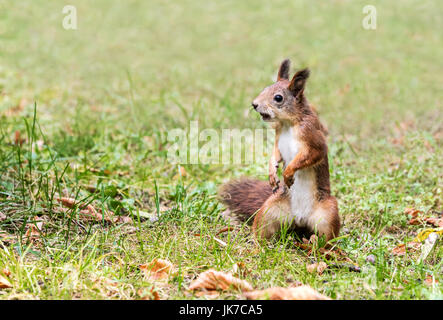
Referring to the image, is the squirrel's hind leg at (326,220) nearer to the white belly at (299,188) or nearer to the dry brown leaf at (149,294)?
the white belly at (299,188)

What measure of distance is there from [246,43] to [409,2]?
3.52 meters

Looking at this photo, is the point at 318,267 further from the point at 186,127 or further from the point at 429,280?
the point at 186,127

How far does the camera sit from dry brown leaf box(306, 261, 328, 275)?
2658 mm

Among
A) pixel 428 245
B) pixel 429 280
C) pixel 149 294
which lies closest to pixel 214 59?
pixel 428 245

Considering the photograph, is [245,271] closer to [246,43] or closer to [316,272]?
[316,272]

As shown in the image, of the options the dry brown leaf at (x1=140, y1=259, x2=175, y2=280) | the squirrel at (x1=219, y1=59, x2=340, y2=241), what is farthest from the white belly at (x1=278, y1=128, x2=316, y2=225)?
the dry brown leaf at (x1=140, y1=259, x2=175, y2=280)

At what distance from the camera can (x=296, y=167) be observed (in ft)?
9.57

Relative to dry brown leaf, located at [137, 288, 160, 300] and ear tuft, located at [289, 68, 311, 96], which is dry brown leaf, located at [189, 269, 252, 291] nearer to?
dry brown leaf, located at [137, 288, 160, 300]

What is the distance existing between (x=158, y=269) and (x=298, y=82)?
47.9 inches

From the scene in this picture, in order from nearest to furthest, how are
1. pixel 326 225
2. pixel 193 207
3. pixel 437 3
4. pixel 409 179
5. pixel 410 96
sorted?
pixel 326 225, pixel 193 207, pixel 409 179, pixel 410 96, pixel 437 3

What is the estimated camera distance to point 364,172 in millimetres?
4195

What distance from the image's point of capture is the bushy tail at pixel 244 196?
3.35 m

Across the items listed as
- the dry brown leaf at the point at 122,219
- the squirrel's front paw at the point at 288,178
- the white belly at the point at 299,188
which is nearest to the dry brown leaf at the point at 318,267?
the white belly at the point at 299,188
